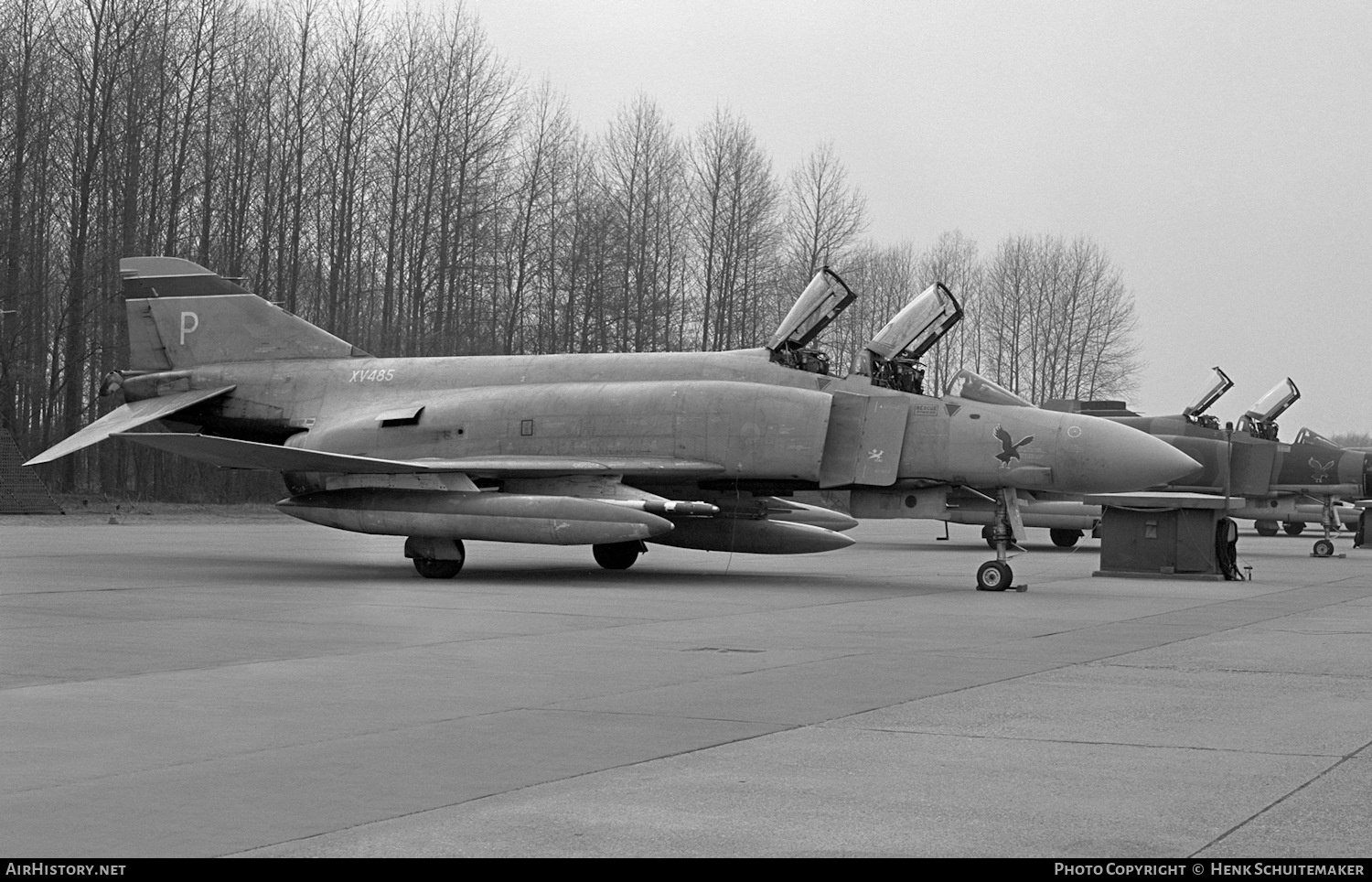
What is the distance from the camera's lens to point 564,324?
2048 inches

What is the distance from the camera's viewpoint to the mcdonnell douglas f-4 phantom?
16.5 metres

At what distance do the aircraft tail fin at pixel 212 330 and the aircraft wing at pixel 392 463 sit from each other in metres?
3.18

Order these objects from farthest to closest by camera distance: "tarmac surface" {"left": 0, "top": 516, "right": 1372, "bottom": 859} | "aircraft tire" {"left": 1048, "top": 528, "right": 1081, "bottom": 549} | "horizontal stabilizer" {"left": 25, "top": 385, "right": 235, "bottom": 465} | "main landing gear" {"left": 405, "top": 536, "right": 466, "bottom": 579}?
1. "aircraft tire" {"left": 1048, "top": 528, "right": 1081, "bottom": 549}
2. "horizontal stabilizer" {"left": 25, "top": 385, "right": 235, "bottom": 465}
3. "main landing gear" {"left": 405, "top": 536, "right": 466, "bottom": 579}
4. "tarmac surface" {"left": 0, "top": 516, "right": 1372, "bottom": 859}

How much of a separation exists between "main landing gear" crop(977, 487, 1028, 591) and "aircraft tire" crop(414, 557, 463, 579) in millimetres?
6075

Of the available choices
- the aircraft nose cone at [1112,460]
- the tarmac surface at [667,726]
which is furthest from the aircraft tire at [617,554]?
the aircraft nose cone at [1112,460]

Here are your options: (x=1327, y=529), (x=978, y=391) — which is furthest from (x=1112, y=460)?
(x=1327, y=529)

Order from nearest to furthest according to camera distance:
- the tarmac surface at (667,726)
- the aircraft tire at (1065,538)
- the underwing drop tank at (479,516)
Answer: the tarmac surface at (667,726) → the underwing drop tank at (479,516) → the aircraft tire at (1065,538)

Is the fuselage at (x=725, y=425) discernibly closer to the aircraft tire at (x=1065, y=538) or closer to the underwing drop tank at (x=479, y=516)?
the underwing drop tank at (x=479, y=516)

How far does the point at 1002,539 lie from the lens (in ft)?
54.9

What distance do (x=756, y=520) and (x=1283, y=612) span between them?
655 centimetres

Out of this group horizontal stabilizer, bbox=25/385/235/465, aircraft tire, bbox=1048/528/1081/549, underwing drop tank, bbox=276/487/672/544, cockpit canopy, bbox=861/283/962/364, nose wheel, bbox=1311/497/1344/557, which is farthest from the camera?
aircraft tire, bbox=1048/528/1081/549

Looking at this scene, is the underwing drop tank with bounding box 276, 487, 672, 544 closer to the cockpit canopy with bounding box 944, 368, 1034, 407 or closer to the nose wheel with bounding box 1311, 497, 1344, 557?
the cockpit canopy with bounding box 944, 368, 1034, 407

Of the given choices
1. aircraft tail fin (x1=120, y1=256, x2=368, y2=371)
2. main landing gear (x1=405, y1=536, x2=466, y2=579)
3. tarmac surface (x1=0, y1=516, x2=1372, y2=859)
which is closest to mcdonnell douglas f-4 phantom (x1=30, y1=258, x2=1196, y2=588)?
main landing gear (x1=405, y1=536, x2=466, y2=579)

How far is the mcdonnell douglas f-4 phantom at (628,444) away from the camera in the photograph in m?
16.5
